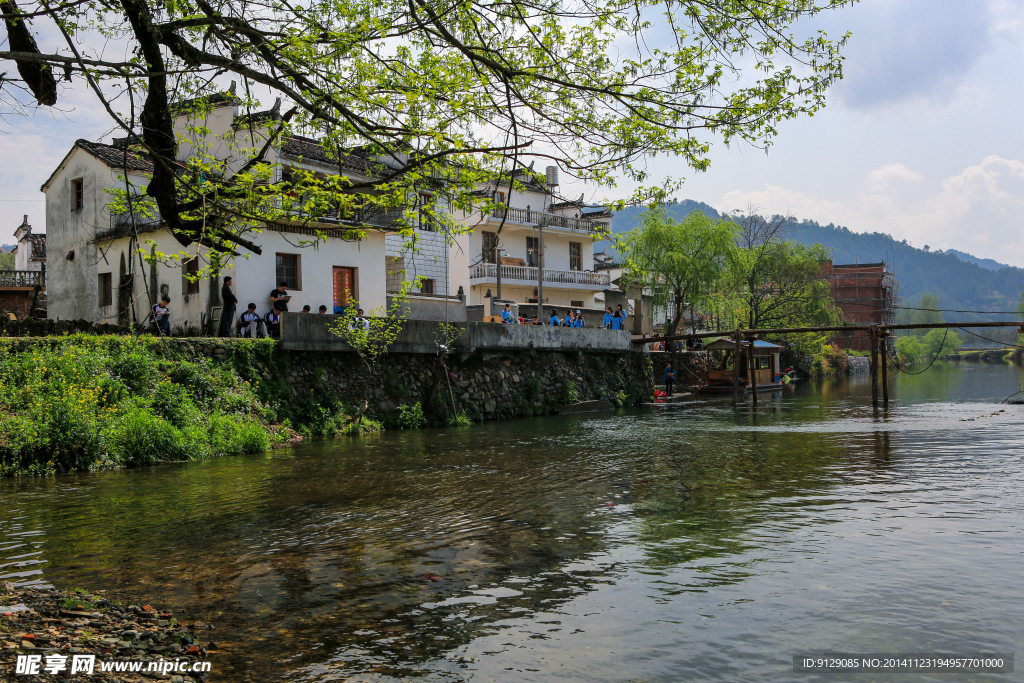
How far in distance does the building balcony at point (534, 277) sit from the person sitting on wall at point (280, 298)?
793 inches

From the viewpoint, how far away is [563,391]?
33.0 metres

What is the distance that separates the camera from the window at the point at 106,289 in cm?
2847

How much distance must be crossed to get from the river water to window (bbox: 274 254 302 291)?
13.1 meters

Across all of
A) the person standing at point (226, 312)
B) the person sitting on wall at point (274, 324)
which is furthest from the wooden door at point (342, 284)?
the person standing at point (226, 312)

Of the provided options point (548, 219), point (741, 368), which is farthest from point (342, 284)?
point (741, 368)

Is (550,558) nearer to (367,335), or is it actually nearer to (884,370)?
(367,335)

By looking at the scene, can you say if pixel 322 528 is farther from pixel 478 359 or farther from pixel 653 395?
pixel 653 395

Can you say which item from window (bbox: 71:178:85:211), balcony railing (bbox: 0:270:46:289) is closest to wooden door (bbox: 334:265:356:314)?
window (bbox: 71:178:85:211)

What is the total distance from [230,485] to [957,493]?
467 inches

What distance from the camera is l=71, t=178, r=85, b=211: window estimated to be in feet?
96.7

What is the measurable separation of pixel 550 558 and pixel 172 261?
22.4 metres

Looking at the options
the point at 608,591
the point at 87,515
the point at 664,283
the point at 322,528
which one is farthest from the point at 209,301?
the point at 664,283

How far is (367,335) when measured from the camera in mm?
23031

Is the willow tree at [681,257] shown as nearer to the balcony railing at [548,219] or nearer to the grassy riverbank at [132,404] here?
the balcony railing at [548,219]
